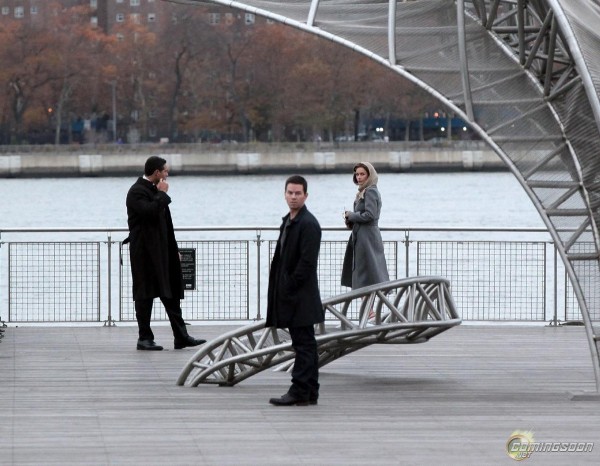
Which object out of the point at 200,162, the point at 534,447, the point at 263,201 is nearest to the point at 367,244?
the point at 534,447

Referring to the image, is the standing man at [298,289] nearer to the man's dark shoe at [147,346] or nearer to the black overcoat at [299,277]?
the black overcoat at [299,277]

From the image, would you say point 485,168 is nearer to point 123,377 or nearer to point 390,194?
point 390,194

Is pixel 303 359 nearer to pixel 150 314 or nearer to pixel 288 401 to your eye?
pixel 288 401

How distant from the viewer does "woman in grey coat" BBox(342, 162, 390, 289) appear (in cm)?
1420

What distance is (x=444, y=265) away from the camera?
63.1 feet

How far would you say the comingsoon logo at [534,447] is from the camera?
30.6 ft

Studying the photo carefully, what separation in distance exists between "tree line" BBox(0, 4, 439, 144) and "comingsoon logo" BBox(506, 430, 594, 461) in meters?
125

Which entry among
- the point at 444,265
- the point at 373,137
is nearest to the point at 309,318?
the point at 444,265

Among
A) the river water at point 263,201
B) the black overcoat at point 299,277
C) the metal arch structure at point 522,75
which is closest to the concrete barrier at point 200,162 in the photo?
the river water at point 263,201

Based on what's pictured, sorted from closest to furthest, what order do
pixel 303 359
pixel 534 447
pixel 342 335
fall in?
pixel 534 447 → pixel 303 359 → pixel 342 335

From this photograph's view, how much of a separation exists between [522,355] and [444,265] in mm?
4624

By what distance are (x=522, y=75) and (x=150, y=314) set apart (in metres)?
4.45

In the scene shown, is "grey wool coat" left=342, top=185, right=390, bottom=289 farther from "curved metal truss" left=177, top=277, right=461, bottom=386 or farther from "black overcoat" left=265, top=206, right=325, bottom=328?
"black overcoat" left=265, top=206, right=325, bottom=328

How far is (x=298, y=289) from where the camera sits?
11.1m
